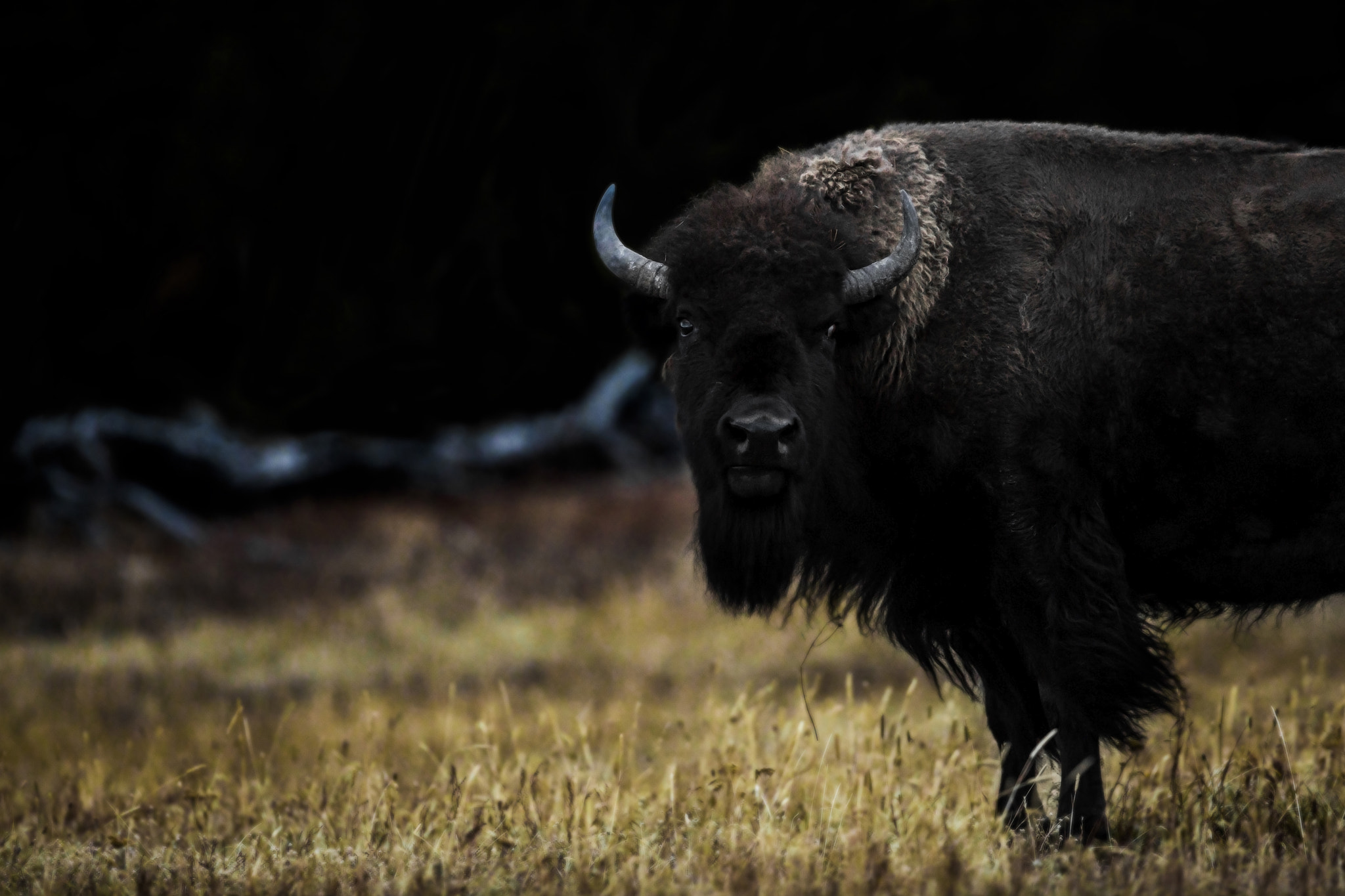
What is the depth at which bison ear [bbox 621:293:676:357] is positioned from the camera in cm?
445

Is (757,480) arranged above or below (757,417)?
below

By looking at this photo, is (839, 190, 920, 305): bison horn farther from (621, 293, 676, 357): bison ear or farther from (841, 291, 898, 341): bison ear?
(621, 293, 676, 357): bison ear

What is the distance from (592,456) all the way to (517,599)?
10.3 feet

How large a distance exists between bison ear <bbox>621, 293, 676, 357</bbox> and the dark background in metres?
7.92

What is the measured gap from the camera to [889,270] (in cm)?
413

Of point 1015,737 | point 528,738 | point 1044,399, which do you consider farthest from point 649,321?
point 528,738

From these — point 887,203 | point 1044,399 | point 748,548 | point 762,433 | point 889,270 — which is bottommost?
point 748,548

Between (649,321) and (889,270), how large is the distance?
92 cm

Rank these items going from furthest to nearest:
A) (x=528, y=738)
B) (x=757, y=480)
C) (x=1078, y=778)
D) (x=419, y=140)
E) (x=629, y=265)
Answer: (x=419, y=140), (x=528, y=738), (x=629, y=265), (x=1078, y=778), (x=757, y=480)

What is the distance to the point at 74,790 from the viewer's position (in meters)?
5.45

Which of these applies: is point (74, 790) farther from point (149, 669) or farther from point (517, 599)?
point (517, 599)

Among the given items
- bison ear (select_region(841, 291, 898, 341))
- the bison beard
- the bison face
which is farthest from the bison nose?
bison ear (select_region(841, 291, 898, 341))

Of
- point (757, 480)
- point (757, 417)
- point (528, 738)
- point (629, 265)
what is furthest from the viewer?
point (528, 738)

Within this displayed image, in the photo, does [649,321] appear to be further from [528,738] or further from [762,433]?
[528,738]
